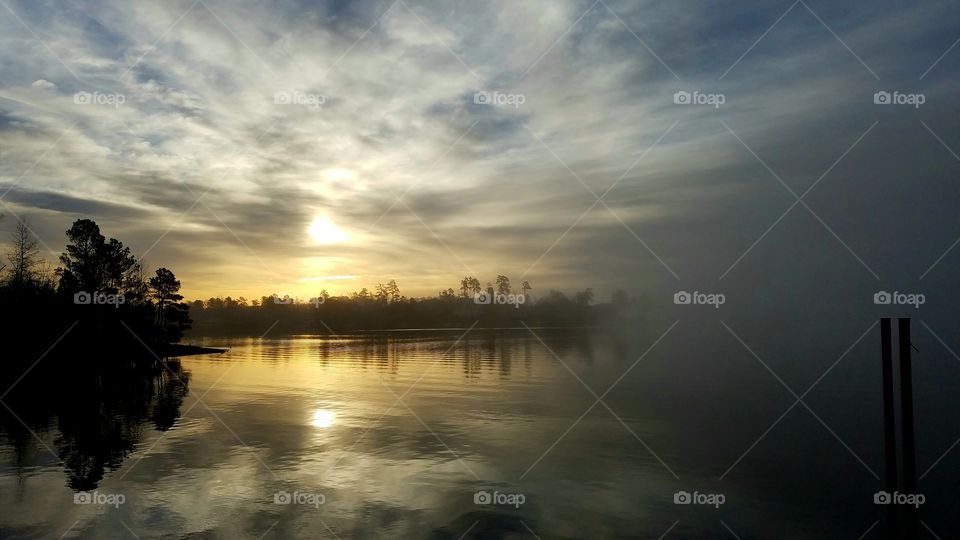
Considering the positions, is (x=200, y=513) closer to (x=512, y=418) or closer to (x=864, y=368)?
(x=512, y=418)

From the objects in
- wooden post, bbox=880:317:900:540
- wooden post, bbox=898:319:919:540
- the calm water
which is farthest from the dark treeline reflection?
wooden post, bbox=898:319:919:540

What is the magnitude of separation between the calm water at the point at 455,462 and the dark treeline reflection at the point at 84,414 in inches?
8.0

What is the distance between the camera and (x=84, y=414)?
3572 centimetres

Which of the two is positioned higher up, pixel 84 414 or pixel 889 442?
pixel 889 442

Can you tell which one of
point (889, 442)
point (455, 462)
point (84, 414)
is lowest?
point (455, 462)

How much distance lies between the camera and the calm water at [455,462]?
1758cm

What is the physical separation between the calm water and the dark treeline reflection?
20cm

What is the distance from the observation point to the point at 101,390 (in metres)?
48.6

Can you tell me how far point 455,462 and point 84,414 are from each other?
26.3 metres

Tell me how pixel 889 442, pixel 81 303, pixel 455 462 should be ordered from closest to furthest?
pixel 889 442 → pixel 455 462 → pixel 81 303

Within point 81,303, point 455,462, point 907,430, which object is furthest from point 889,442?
point 81,303

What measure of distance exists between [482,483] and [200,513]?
9.46 metres

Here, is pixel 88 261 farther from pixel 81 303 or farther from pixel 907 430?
pixel 907 430

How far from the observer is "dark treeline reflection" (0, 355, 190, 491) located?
2456 cm
